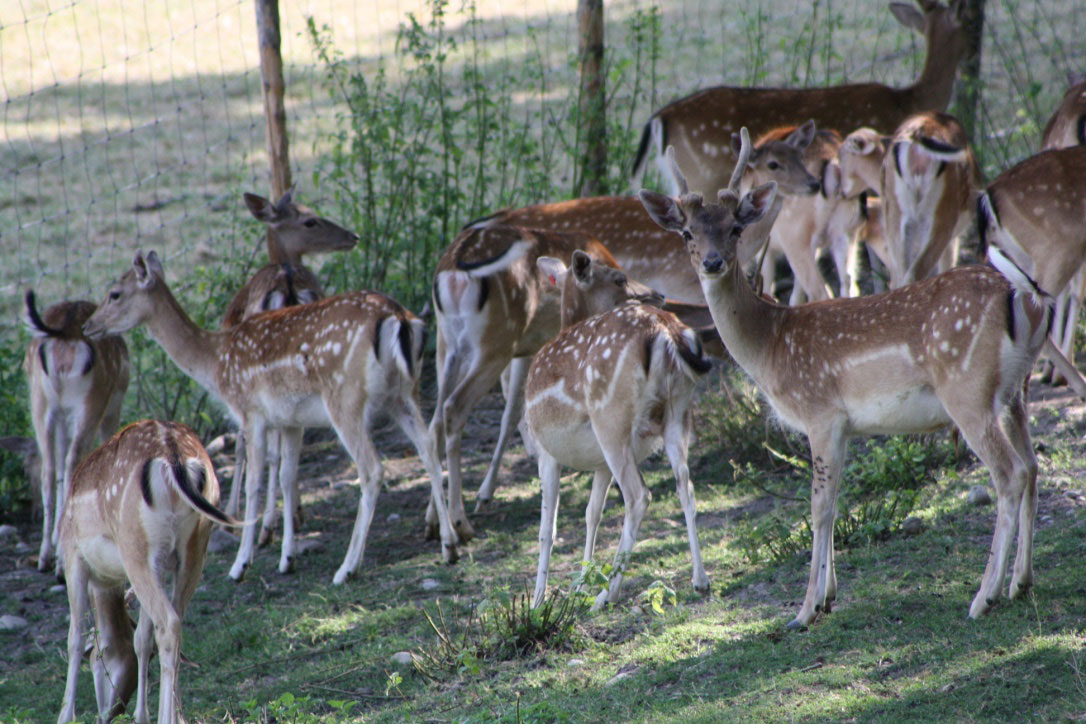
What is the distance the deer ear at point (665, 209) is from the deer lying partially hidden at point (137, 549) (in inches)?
82.2

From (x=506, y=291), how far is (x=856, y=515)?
2378 mm

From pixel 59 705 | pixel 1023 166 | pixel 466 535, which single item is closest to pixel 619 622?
pixel 466 535

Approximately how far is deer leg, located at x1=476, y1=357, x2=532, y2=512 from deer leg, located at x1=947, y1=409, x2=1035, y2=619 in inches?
135

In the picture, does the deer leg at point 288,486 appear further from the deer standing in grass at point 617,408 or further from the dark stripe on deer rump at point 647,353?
the dark stripe on deer rump at point 647,353

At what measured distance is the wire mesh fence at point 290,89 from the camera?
10.4 meters

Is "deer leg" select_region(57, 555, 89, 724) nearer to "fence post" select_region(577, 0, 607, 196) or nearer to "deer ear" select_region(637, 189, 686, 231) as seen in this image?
"deer ear" select_region(637, 189, 686, 231)

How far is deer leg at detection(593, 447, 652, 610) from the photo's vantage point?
5445 mm

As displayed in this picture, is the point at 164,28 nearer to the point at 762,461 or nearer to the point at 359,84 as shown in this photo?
the point at 359,84

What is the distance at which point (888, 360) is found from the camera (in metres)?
4.80

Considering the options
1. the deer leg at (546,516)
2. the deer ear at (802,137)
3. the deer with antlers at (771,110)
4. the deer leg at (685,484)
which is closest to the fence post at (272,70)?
the deer with antlers at (771,110)

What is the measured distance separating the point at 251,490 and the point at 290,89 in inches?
424

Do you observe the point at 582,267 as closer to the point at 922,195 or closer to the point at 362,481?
the point at 362,481

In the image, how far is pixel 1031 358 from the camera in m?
4.59

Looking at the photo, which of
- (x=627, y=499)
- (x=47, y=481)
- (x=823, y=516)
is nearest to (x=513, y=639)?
(x=627, y=499)
